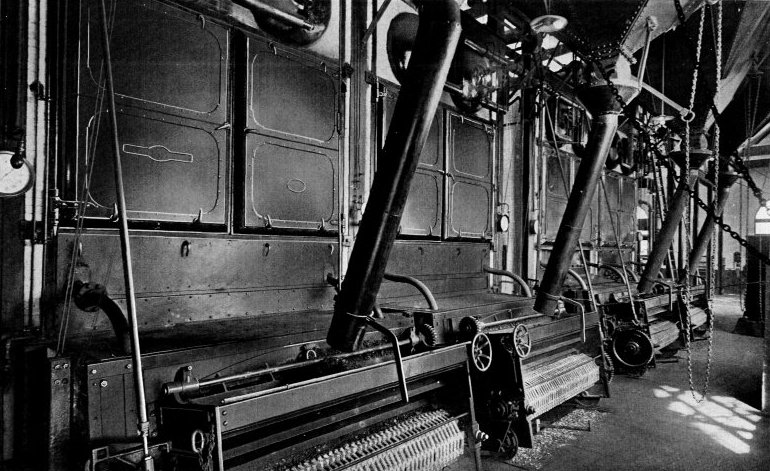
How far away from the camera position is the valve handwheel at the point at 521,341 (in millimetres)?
3461

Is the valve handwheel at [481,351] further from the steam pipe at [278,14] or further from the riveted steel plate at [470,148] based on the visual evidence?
the steam pipe at [278,14]

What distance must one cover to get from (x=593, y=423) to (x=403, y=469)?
106 inches

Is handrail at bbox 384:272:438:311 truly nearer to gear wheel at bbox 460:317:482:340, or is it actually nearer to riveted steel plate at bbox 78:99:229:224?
gear wheel at bbox 460:317:482:340

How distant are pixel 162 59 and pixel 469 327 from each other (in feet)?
8.49

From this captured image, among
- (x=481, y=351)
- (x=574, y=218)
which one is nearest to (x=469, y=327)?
(x=481, y=351)

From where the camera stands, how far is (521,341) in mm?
3531

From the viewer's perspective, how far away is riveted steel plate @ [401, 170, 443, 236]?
15.9ft

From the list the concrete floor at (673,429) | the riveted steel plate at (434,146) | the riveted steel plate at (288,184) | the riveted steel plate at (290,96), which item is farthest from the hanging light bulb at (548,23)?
the concrete floor at (673,429)

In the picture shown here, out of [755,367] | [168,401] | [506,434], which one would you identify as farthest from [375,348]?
[755,367]

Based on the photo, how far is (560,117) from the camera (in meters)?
7.71

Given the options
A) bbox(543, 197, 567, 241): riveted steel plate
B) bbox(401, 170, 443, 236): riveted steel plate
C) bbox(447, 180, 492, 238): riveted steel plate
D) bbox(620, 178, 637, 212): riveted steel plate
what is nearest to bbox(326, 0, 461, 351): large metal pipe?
bbox(401, 170, 443, 236): riveted steel plate

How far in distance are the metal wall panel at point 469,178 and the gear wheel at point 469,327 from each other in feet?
6.87

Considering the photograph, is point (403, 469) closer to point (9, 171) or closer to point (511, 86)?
point (9, 171)

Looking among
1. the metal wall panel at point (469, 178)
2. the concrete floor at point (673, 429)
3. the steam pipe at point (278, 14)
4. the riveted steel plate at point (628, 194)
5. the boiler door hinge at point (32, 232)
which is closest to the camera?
the boiler door hinge at point (32, 232)
